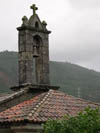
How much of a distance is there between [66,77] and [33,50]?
5525 centimetres

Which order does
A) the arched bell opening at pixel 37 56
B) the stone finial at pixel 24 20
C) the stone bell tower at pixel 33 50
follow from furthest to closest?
the arched bell opening at pixel 37 56, the stone finial at pixel 24 20, the stone bell tower at pixel 33 50

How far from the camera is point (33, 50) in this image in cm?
2019

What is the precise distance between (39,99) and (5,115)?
150cm

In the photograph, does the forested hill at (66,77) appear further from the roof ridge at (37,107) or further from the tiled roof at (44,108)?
the roof ridge at (37,107)

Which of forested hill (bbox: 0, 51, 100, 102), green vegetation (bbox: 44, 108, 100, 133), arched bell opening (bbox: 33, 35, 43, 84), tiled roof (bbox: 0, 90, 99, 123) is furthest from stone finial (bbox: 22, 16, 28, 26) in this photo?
forested hill (bbox: 0, 51, 100, 102)

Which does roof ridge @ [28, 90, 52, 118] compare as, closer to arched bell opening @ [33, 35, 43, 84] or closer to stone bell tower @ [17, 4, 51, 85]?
stone bell tower @ [17, 4, 51, 85]

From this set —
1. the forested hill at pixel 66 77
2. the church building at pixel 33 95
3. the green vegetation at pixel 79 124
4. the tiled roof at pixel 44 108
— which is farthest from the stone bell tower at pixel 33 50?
the forested hill at pixel 66 77

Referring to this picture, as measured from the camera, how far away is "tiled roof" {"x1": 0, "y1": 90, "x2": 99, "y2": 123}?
16.6 m

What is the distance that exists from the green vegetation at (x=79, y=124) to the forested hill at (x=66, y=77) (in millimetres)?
39742

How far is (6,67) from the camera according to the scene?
70.9m

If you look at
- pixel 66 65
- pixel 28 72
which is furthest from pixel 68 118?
pixel 66 65

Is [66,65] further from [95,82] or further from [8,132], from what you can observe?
[8,132]

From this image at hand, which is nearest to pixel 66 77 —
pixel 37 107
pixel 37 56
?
pixel 37 56

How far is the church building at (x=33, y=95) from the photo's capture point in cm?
1662
